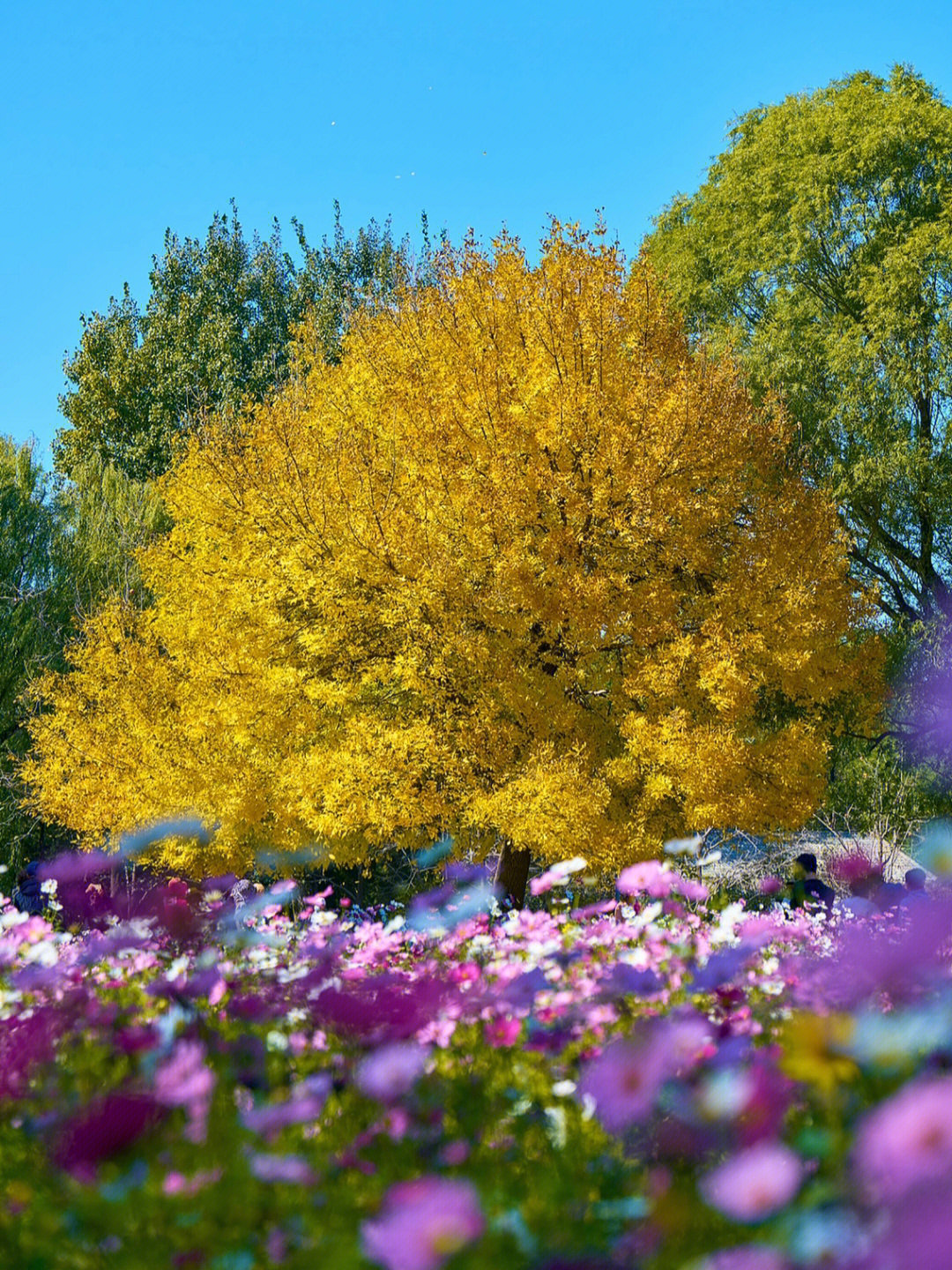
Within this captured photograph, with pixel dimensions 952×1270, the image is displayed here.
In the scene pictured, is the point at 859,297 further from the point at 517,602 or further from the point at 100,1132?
the point at 100,1132

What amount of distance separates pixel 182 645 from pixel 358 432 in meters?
3.36

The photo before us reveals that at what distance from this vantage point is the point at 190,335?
Result: 3228 cm

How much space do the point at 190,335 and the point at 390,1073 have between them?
32.7 meters

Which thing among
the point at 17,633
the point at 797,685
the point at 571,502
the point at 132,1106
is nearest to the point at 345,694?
the point at 571,502

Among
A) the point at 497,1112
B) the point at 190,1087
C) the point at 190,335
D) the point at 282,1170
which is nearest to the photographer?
the point at 282,1170

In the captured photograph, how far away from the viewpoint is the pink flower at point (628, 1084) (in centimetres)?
195

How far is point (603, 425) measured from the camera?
1013 cm

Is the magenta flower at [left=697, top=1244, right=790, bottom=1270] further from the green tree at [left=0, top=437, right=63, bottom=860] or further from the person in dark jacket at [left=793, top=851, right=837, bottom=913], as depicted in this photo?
the green tree at [left=0, top=437, right=63, bottom=860]

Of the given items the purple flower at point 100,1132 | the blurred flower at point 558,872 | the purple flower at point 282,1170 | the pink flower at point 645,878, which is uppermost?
the blurred flower at point 558,872

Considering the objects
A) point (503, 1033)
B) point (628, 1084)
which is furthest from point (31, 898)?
point (628, 1084)

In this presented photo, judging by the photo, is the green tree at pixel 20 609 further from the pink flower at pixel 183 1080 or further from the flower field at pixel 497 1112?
the pink flower at pixel 183 1080

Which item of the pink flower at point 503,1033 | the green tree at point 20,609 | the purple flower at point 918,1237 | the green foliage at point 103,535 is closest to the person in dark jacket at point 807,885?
the pink flower at point 503,1033

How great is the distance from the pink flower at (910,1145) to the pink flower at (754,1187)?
5.1 inches

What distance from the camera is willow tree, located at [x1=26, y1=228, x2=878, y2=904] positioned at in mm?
9547
